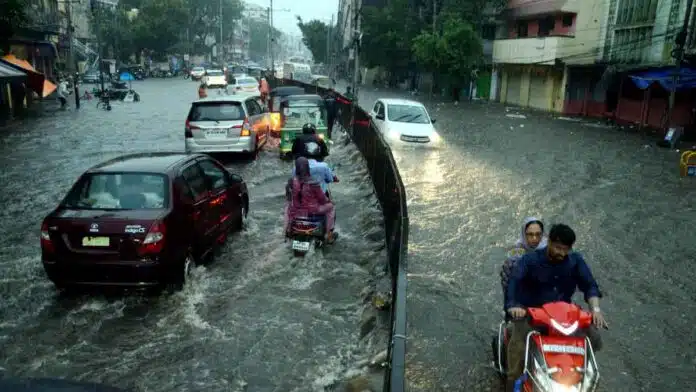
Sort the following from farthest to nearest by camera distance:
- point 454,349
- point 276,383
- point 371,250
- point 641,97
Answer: point 641,97 < point 371,250 < point 454,349 < point 276,383

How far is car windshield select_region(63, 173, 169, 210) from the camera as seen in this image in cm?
660

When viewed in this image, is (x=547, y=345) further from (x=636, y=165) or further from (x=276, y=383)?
(x=636, y=165)

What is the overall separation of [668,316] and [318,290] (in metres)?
4.23

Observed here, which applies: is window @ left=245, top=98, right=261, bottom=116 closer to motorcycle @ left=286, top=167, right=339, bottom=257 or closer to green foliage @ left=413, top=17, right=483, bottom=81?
motorcycle @ left=286, top=167, right=339, bottom=257

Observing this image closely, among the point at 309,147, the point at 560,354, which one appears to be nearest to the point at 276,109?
the point at 309,147

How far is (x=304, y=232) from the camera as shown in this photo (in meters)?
7.90

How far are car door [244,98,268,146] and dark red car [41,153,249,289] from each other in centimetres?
824

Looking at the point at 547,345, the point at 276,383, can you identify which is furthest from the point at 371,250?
the point at 547,345

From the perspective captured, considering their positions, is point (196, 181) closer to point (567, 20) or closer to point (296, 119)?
point (296, 119)

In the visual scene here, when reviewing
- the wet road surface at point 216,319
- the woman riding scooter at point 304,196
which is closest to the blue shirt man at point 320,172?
the woman riding scooter at point 304,196

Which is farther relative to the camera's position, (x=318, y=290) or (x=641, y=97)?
(x=641, y=97)

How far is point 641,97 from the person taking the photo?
27.9 m

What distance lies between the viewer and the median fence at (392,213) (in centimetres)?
362

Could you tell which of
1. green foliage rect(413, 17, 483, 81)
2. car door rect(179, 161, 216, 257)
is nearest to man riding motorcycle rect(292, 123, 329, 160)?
car door rect(179, 161, 216, 257)
